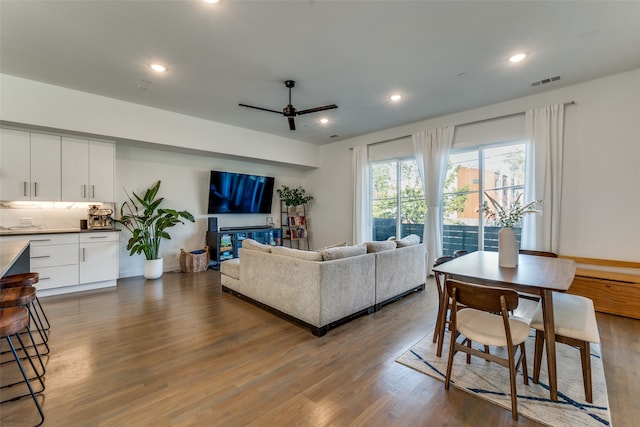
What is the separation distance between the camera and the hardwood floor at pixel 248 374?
5.77 feet

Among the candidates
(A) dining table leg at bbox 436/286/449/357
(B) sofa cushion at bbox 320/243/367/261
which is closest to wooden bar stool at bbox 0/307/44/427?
(B) sofa cushion at bbox 320/243/367/261

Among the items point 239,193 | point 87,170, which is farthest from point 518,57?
point 87,170

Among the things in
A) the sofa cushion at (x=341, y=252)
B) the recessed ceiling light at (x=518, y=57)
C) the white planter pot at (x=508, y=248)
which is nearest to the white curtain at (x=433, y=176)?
the recessed ceiling light at (x=518, y=57)

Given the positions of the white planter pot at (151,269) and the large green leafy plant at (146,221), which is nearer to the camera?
the large green leafy plant at (146,221)

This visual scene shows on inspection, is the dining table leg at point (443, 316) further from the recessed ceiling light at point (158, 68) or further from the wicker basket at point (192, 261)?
the wicker basket at point (192, 261)

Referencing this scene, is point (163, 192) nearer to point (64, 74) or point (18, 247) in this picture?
point (64, 74)

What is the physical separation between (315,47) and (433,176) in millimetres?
3358

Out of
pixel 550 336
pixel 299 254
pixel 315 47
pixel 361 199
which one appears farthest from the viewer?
pixel 361 199

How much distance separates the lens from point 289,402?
1.89m

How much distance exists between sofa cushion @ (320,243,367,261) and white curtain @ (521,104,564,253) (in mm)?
2820

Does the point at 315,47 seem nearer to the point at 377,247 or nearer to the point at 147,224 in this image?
the point at 377,247

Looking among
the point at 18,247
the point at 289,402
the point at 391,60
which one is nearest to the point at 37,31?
the point at 18,247

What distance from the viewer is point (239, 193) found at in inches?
263

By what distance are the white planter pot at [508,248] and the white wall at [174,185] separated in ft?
18.7
